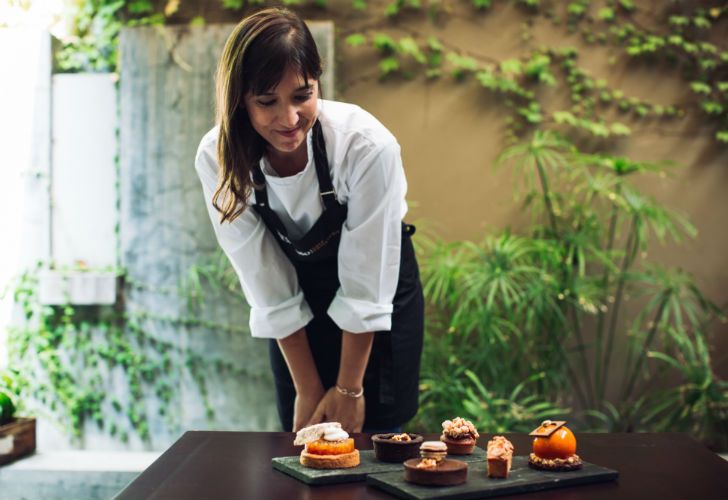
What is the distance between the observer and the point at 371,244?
2.12 meters

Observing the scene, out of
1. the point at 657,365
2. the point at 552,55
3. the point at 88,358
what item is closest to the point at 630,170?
the point at 552,55

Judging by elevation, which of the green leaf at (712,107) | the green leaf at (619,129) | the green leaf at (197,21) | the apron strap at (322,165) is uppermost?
the green leaf at (197,21)

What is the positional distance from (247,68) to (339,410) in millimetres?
894

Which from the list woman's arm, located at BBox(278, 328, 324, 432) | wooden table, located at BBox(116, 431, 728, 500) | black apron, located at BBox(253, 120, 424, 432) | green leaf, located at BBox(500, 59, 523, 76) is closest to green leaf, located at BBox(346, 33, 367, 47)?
green leaf, located at BBox(500, 59, 523, 76)

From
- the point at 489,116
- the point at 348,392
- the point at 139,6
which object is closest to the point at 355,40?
the point at 489,116

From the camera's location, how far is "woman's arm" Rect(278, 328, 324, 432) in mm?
2262

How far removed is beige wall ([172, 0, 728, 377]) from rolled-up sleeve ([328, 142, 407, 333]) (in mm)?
2037

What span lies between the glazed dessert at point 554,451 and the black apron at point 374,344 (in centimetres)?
74

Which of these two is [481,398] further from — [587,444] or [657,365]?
[587,444]

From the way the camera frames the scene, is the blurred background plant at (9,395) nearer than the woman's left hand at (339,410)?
No

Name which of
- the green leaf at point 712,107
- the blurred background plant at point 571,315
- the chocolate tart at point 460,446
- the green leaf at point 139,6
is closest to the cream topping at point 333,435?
the chocolate tart at point 460,446

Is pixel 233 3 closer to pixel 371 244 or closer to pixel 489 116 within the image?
pixel 489 116

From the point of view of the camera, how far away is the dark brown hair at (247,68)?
6.17 feet

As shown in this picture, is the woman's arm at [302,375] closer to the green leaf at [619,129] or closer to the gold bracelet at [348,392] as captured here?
the gold bracelet at [348,392]
